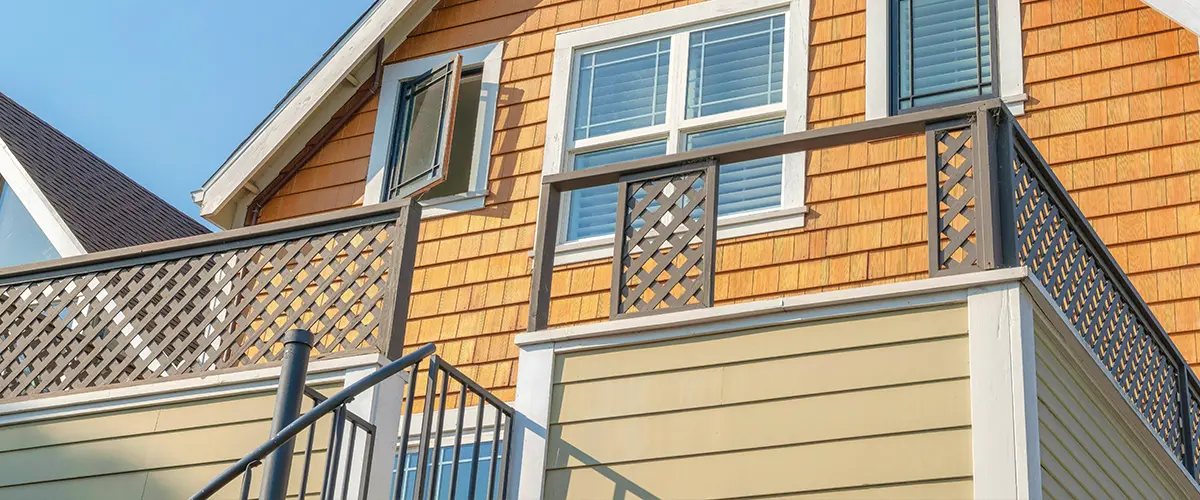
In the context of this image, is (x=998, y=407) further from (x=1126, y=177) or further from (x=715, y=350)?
(x=1126, y=177)

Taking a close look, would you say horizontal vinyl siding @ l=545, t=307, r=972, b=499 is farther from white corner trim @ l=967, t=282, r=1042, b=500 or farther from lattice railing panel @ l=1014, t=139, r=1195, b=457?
lattice railing panel @ l=1014, t=139, r=1195, b=457

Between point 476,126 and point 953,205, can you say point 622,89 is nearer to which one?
point 476,126

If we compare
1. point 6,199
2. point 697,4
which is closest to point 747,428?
point 697,4

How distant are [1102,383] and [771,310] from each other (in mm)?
1461

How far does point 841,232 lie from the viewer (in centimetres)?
827

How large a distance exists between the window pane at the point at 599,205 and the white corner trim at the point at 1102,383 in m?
3.55

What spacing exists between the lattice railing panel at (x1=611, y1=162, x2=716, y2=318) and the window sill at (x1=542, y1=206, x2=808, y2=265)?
2013 millimetres

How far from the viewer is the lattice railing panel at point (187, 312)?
6.67 m

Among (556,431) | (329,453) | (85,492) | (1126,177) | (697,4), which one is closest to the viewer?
(329,453)

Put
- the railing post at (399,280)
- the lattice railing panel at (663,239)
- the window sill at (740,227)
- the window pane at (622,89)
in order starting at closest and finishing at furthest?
1. the lattice railing panel at (663,239)
2. the railing post at (399,280)
3. the window sill at (740,227)
4. the window pane at (622,89)

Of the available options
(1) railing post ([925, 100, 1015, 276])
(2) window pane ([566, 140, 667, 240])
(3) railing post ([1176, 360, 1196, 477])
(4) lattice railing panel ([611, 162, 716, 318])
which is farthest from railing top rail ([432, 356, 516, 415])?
(3) railing post ([1176, 360, 1196, 477])

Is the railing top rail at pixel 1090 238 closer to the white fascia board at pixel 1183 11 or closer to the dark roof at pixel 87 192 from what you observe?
the white fascia board at pixel 1183 11

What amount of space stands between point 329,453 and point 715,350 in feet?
5.25

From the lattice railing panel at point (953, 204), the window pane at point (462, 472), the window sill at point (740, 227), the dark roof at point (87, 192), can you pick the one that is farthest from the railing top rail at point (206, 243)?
the dark roof at point (87, 192)
